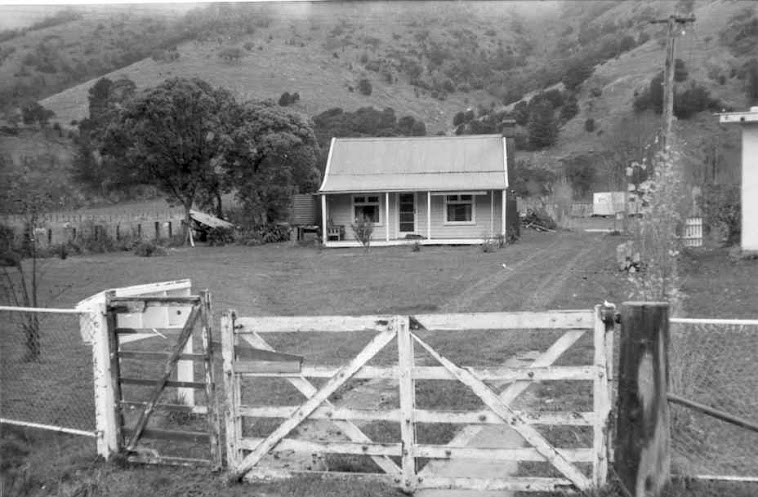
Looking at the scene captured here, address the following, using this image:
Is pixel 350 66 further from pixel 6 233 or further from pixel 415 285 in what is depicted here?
pixel 6 233

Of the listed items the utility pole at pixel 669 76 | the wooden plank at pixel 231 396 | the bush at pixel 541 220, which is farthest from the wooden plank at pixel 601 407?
the bush at pixel 541 220

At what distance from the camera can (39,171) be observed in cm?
704

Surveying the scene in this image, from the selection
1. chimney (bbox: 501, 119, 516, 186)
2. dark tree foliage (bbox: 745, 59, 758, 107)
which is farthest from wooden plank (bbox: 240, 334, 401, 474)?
dark tree foliage (bbox: 745, 59, 758, 107)

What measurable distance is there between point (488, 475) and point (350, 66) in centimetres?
1899

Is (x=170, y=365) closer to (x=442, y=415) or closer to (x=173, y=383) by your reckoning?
(x=173, y=383)

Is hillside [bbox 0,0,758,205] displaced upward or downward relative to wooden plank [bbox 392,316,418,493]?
upward

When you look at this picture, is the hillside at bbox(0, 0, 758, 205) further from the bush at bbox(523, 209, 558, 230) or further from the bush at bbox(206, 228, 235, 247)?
the bush at bbox(206, 228, 235, 247)

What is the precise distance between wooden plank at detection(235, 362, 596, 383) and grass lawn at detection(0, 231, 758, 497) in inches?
26.0

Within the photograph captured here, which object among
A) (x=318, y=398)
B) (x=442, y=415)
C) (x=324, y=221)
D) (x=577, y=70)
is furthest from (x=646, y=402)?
(x=324, y=221)

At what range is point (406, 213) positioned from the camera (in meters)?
25.2

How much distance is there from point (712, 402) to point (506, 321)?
84.0 inches

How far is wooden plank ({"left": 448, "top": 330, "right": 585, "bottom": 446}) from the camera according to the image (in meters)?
3.95

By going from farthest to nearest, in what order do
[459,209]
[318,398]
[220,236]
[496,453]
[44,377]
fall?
[220,236] < [459,209] < [44,377] < [318,398] < [496,453]

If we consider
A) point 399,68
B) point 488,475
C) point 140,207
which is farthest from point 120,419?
point 140,207
